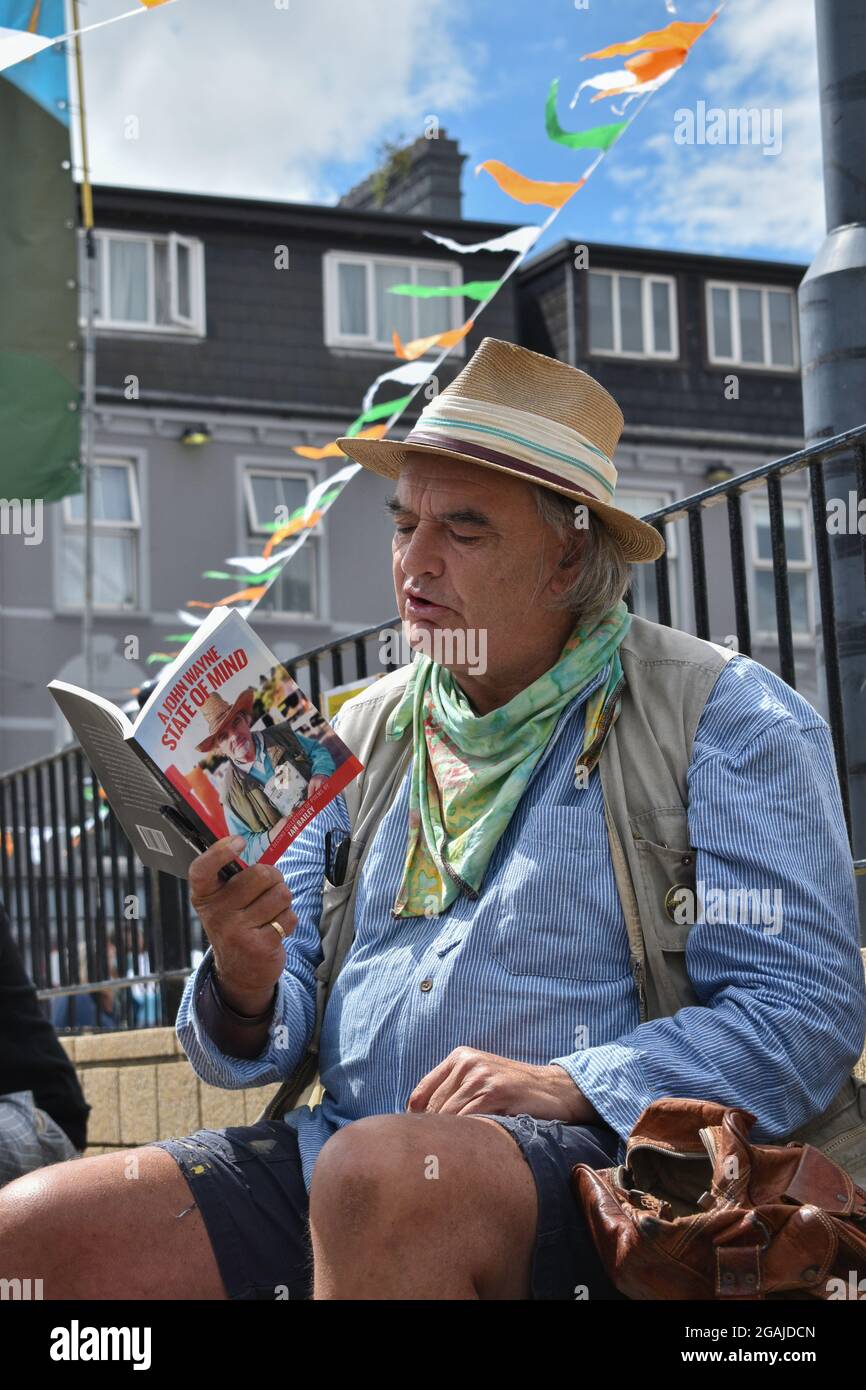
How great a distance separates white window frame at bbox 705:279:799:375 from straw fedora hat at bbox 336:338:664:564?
25356 millimetres

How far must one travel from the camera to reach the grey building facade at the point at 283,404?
23734mm

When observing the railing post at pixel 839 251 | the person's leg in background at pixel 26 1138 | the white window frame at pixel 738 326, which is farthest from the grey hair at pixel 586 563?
the white window frame at pixel 738 326

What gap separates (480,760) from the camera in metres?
3.06

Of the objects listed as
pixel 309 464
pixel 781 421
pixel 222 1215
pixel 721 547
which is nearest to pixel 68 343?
pixel 222 1215

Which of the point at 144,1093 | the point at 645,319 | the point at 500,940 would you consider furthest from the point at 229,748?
the point at 645,319

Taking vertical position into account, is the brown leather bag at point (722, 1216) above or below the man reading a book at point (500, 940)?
below

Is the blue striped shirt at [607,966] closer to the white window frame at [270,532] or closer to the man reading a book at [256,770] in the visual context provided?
the man reading a book at [256,770]

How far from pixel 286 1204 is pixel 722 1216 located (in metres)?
0.85

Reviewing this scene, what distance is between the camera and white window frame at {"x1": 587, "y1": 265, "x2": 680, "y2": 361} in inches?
1067

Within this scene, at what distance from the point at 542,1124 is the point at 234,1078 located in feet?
2.26

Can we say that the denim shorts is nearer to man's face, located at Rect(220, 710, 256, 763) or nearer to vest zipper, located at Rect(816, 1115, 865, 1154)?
vest zipper, located at Rect(816, 1115, 865, 1154)

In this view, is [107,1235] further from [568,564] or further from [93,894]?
[93,894]

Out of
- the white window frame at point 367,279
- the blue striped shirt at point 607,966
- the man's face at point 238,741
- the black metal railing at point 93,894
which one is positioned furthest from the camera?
the white window frame at point 367,279
